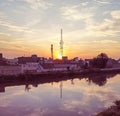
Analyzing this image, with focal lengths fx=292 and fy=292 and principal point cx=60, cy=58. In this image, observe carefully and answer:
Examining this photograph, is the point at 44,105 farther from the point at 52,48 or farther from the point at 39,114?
the point at 52,48

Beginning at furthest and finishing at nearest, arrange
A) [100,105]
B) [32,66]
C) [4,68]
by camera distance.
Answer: [32,66] → [4,68] → [100,105]

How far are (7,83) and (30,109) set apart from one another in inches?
857

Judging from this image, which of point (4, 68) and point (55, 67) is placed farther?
point (55, 67)

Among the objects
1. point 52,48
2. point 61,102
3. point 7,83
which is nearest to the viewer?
point 61,102

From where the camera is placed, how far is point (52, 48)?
9944 centimetres

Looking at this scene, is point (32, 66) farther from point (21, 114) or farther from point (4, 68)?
point (21, 114)

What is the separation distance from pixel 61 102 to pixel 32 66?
153 feet

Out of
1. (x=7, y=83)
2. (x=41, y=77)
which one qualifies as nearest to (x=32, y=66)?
(x=41, y=77)

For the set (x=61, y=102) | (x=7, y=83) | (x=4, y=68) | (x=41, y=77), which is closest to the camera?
(x=61, y=102)

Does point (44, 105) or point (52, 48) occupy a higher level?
point (52, 48)

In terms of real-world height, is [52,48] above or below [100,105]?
above

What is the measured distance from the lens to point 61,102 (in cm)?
2200

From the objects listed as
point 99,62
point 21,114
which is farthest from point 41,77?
point 99,62

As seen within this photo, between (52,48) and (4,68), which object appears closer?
(4,68)
